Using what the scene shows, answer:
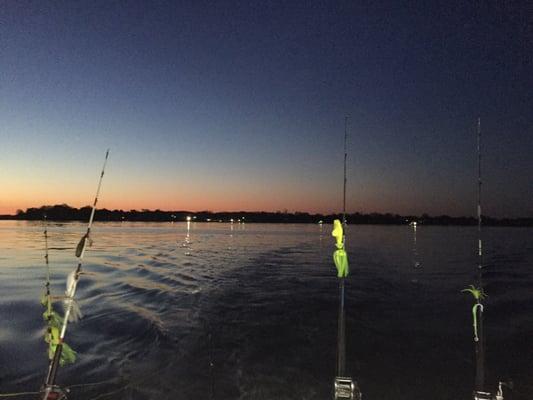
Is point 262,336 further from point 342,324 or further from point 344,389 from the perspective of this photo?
point 344,389

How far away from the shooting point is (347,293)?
669 inches

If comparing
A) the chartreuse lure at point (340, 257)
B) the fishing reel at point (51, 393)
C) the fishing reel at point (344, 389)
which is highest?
the chartreuse lure at point (340, 257)

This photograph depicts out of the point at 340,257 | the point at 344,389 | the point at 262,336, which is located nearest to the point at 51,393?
the point at 344,389

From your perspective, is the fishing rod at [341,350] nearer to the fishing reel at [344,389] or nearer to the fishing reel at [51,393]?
the fishing reel at [344,389]

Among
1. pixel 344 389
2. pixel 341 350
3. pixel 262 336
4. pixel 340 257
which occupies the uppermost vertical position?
pixel 340 257

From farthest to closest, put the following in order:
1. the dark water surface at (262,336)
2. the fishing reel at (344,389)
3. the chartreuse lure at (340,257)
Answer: the dark water surface at (262,336) → the chartreuse lure at (340,257) → the fishing reel at (344,389)

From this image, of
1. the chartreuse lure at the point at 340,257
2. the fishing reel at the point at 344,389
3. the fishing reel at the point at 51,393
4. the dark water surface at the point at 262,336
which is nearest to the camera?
the fishing reel at the point at 51,393

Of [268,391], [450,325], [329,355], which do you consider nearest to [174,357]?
[268,391]

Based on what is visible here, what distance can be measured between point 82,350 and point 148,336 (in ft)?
5.92

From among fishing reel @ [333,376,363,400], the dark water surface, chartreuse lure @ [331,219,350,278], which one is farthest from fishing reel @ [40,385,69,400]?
chartreuse lure @ [331,219,350,278]

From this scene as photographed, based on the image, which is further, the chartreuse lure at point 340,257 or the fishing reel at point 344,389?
the chartreuse lure at point 340,257

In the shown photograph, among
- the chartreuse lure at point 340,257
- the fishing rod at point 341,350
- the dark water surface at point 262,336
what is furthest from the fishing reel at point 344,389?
the chartreuse lure at point 340,257

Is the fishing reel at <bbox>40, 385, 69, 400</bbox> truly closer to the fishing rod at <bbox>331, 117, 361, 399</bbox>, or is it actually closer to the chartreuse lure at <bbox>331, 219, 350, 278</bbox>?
the fishing rod at <bbox>331, 117, 361, 399</bbox>

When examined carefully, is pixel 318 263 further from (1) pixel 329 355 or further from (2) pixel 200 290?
(1) pixel 329 355
